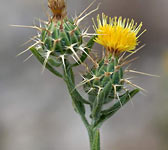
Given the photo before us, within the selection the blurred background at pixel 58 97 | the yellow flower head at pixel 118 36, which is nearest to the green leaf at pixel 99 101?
the yellow flower head at pixel 118 36

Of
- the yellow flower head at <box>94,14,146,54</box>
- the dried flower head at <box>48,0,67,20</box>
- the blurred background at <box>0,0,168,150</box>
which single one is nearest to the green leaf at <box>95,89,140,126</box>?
the yellow flower head at <box>94,14,146,54</box>

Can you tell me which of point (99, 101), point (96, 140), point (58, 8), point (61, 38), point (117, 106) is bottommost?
point (96, 140)

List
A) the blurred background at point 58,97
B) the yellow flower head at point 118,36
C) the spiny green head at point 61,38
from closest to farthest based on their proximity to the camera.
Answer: the spiny green head at point 61,38
the yellow flower head at point 118,36
the blurred background at point 58,97

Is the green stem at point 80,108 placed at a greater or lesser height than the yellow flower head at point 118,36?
lesser

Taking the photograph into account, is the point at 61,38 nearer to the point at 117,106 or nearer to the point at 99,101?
the point at 99,101

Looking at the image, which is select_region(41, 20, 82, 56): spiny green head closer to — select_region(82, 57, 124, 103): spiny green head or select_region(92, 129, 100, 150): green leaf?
select_region(82, 57, 124, 103): spiny green head

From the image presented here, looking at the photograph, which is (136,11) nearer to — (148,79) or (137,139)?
(148,79)

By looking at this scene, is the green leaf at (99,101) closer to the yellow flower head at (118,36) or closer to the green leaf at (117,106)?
the green leaf at (117,106)

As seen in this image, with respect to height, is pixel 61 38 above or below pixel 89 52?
above

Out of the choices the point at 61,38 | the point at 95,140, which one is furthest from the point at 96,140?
the point at 61,38
